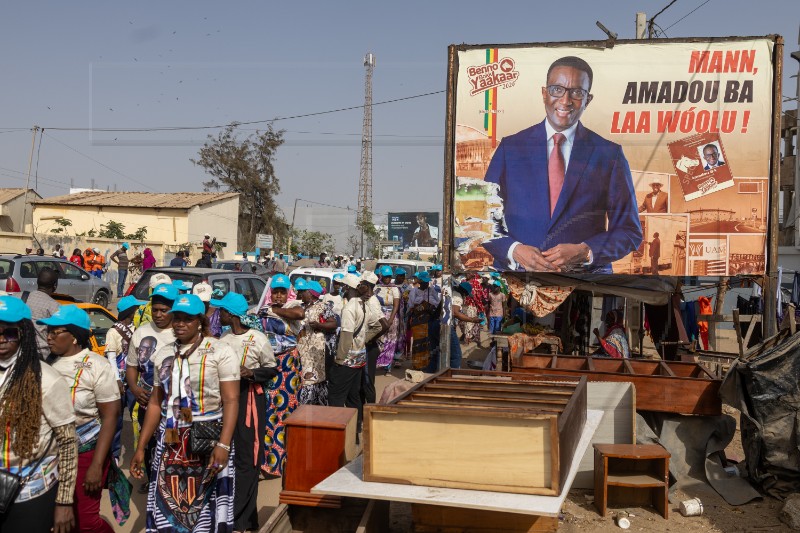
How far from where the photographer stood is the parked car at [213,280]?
A: 11.2m

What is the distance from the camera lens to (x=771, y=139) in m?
10.0

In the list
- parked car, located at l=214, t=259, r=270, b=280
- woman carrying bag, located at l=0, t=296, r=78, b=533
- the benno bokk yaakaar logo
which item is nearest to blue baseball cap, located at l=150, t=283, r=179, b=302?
woman carrying bag, located at l=0, t=296, r=78, b=533

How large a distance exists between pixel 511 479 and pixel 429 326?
29.0 ft

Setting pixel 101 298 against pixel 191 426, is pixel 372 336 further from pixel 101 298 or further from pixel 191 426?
pixel 101 298

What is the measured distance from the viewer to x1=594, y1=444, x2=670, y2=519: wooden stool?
632 cm

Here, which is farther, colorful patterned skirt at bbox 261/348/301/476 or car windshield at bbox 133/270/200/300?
car windshield at bbox 133/270/200/300

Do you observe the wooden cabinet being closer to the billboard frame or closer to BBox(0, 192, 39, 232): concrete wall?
the billboard frame

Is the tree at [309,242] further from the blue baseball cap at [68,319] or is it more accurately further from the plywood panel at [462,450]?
the plywood panel at [462,450]

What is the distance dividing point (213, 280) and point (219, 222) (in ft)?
113

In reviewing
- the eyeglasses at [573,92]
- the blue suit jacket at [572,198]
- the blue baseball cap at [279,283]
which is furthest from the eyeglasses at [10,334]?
the eyeglasses at [573,92]

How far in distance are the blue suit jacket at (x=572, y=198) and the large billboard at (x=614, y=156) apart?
14 millimetres

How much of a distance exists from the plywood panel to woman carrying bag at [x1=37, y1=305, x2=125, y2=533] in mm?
1452

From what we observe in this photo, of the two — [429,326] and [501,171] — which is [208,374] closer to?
[501,171]

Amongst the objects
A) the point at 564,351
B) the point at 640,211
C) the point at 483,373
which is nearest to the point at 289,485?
the point at 483,373
